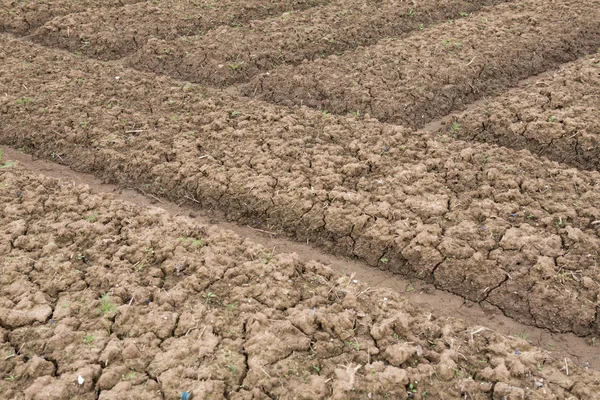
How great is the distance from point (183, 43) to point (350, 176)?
4584 millimetres

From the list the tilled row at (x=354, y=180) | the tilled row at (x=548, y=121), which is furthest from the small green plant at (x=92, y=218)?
the tilled row at (x=548, y=121)

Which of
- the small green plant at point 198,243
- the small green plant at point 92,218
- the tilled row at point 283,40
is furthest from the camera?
the tilled row at point 283,40

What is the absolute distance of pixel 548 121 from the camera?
6484 millimetres

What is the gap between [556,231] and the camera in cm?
492

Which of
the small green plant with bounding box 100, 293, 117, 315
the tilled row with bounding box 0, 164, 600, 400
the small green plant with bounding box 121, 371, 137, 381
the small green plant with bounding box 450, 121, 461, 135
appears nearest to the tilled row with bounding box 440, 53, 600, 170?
the small green plant with bounding box 450, 121, 461, 135

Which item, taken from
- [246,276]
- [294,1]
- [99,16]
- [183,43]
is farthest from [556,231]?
[99,16]

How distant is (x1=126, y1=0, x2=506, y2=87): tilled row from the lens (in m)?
8.37

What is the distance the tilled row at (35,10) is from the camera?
988 centimetres

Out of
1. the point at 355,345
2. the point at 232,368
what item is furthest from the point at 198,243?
the point at 355,345

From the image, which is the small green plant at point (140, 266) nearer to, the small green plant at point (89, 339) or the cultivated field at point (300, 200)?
the cultivated field at point (300, 200)

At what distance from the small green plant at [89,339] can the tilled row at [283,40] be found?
16.4 ft

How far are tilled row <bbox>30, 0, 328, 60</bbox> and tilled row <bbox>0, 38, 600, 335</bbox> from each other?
1738 millimetres

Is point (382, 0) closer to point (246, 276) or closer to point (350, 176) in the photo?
point (350, 176)

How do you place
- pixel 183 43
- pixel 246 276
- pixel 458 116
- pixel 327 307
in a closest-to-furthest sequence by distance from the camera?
pixel 327 307
pixel 246 276
pixel 458 116
pixel 183 43
